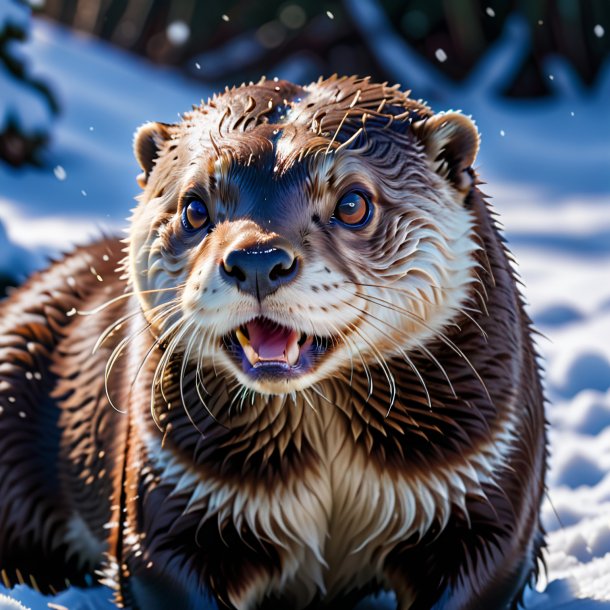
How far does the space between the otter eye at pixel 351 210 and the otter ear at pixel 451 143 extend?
247 millimetres

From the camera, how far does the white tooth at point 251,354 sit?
2.20 meters

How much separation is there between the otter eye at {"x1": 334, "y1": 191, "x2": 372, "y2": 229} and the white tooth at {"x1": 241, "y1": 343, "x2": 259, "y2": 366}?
31 cm

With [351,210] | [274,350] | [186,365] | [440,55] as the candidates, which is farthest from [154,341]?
[440,55]

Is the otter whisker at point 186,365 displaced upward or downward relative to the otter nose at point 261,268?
downward

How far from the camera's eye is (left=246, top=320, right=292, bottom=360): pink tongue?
2207 mm

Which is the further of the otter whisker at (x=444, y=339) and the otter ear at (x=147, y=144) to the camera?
the otter ear at (x=147, y=144)

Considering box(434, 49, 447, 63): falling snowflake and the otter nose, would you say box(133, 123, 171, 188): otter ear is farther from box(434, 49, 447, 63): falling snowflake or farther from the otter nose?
box(434, 49, 447, 63): falling snowflake

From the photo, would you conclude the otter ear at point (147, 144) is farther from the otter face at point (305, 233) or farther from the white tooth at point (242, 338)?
the white tooth at point (242, 338)

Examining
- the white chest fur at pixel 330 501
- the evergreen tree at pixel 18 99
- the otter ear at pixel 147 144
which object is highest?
the evergreen tree at pixel 18 99

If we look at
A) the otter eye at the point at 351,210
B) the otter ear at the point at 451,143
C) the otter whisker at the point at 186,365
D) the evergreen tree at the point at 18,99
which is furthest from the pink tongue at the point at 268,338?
the evergreen tree at the point at 18,99

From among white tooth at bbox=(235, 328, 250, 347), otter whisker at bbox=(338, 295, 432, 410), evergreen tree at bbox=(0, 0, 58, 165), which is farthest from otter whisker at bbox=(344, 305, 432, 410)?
evergreen tree at bbox=(0, 0, 58, 165)

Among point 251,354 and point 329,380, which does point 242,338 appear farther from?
point 329,380

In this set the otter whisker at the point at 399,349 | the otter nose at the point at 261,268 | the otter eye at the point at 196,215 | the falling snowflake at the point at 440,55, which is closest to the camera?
the otter nose at the point at 261,268

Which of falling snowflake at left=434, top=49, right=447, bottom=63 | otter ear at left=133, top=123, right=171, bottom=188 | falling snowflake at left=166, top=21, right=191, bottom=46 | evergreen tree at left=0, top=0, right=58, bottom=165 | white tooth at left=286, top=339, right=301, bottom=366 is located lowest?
white tooth at left=286, top=339, right=301, bottom=366
